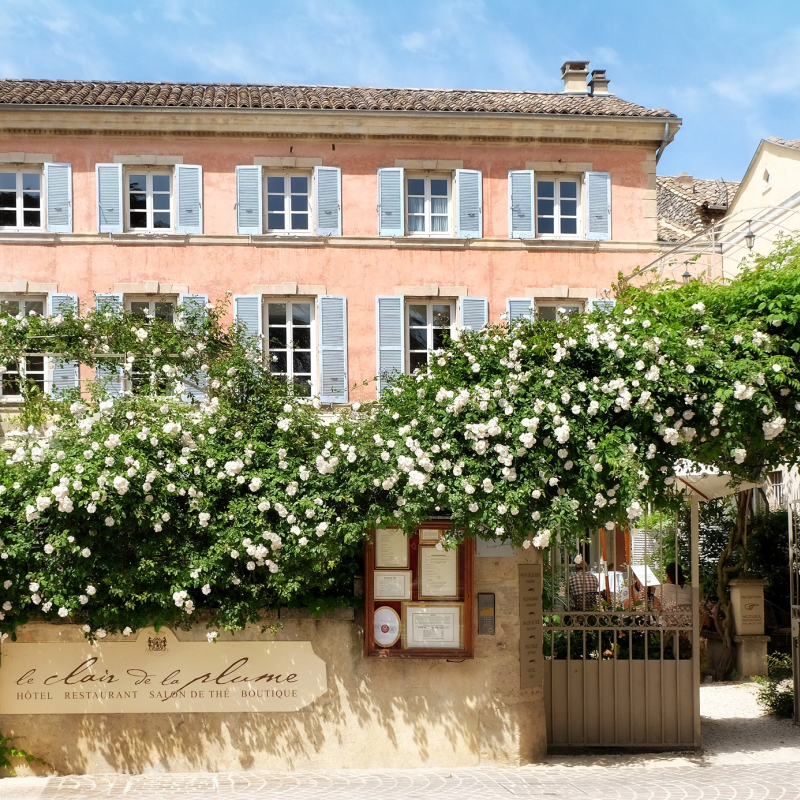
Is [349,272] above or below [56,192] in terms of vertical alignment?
below

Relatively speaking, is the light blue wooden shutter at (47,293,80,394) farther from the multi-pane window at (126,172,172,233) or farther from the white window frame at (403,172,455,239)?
the white window frame at (403,172,455,239)

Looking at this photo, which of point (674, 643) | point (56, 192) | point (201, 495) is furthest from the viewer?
point (56, 192)

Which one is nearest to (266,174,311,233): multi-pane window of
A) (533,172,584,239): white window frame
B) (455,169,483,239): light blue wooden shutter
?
(455,169,483,239): light blue wooden shutter

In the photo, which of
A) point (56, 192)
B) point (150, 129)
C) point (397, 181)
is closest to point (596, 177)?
point (397, 181)

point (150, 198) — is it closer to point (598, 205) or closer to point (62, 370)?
point (62, 370)

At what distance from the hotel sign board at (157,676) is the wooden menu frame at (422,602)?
57cm

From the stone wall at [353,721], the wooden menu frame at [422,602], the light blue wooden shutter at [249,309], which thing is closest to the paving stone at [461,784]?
the stone wall at [353,721]

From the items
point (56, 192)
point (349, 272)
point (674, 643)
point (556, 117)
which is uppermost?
point (556, 117)

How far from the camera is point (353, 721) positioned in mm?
9477

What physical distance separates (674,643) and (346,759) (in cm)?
335

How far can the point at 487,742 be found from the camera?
952 cm

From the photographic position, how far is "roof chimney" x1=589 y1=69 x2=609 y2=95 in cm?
2433

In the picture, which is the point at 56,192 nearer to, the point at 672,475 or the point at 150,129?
the point at 150,129

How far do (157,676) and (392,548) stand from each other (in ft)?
7.57
